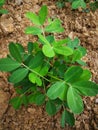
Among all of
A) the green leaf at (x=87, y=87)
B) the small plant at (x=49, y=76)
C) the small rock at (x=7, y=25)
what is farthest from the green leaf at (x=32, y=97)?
the small rock at (x=7, y=25)

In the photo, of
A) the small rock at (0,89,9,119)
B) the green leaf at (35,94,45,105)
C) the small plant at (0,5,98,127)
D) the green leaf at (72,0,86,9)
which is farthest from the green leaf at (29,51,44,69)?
the green leaf at (72,0,86,9)

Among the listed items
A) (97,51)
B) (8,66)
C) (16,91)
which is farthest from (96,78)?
(8,66)

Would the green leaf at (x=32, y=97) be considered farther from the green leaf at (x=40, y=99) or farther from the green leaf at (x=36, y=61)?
the green leaf at (x=36, y=61)

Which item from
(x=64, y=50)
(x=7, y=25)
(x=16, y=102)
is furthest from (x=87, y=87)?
(x=7, y=25)

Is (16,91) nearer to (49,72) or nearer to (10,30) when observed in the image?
(49,72)

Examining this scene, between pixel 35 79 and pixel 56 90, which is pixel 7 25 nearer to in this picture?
pixel 35 79

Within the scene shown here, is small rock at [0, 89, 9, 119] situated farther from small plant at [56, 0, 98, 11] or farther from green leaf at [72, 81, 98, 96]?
small plant at [56, 0, 98, 11]
